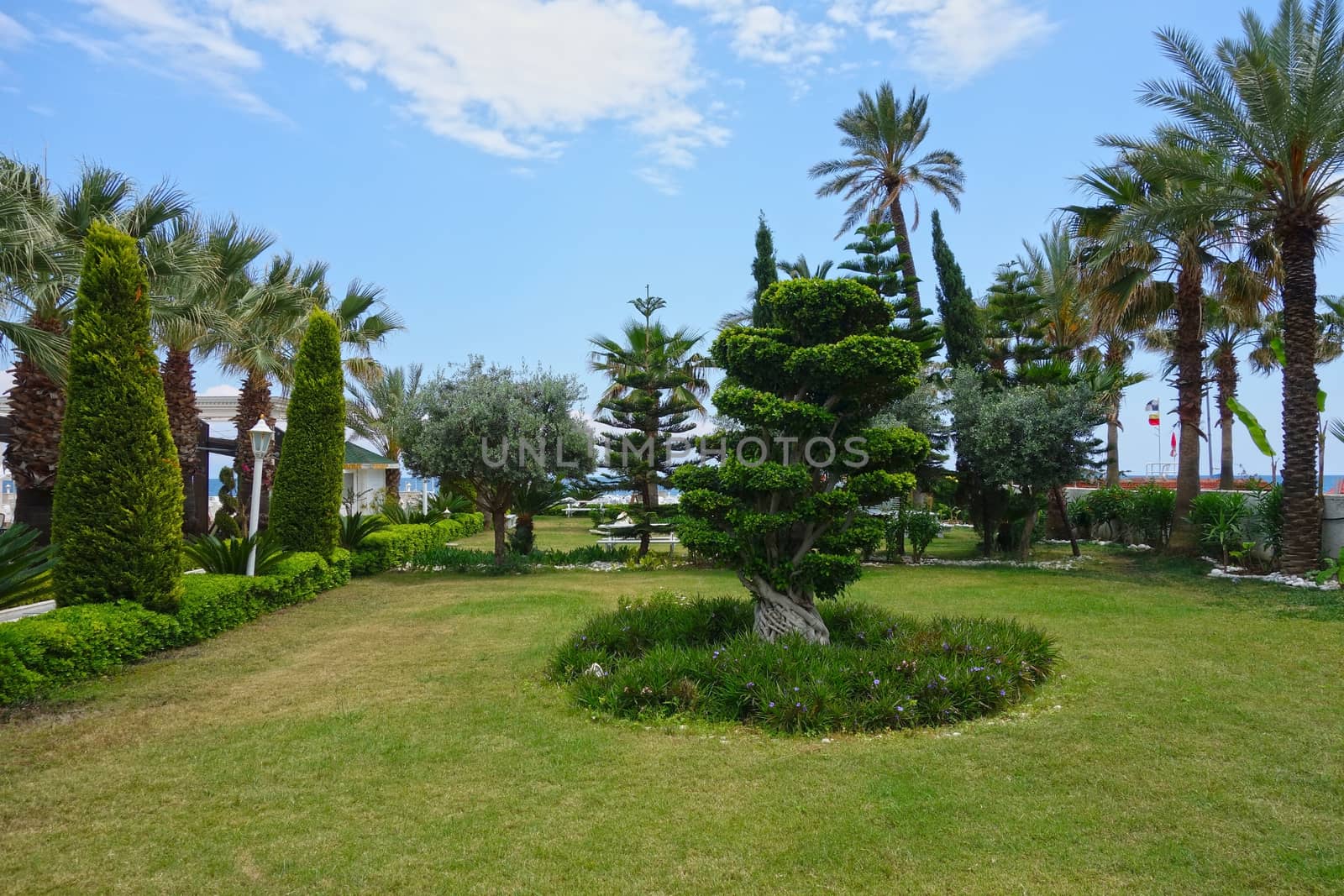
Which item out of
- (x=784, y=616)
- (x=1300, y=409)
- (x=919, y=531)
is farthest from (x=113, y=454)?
(x=1300, y=409)

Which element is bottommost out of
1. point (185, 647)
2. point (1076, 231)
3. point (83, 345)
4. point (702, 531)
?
point (185, 647)

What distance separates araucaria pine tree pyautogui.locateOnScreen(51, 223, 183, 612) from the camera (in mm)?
7270

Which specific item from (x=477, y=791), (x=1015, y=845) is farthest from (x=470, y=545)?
(x=1015, y=845)

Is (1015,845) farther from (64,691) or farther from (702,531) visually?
(64,691)

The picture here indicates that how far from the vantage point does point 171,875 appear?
3439 millimetres

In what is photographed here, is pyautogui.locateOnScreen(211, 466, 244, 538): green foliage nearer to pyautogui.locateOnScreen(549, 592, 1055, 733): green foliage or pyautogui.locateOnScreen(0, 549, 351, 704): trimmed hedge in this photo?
pyautogui.locateOnScreen(0, 549, 351, 704): trimmed hedge

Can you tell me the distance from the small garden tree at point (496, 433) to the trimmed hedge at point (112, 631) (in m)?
4.01

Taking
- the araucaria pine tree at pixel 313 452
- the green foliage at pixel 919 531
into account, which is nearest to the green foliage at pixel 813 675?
the araucaria pine tree at pixel 313 452

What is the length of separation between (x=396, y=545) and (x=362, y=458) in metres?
12.1

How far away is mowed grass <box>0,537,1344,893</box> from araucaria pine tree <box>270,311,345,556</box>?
5.09 metres

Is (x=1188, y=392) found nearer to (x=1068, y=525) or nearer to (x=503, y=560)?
(x=1068, y=525)

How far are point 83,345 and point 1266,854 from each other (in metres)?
9.16

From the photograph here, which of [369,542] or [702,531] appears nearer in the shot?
[702,531]

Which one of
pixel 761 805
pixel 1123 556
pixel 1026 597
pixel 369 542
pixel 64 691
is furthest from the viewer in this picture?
pixel 1123 556
